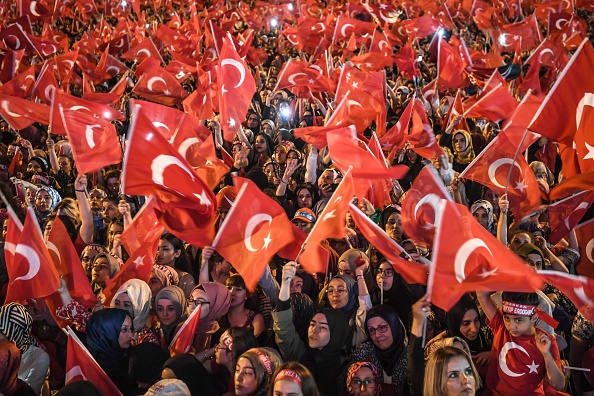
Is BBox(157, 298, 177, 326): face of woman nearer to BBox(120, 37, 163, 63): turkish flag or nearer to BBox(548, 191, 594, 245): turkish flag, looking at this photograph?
BBox(548, 191, 594, 245): turkish flag

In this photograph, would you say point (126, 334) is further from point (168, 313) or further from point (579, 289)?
point (579, 289)

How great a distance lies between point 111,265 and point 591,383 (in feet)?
11.3

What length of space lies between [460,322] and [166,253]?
254 centimetres

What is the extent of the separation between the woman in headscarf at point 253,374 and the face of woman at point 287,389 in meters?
0.23

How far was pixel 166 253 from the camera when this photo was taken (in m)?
5.61

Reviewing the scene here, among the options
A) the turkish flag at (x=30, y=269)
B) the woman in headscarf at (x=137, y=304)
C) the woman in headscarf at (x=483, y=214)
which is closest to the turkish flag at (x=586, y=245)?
the woman in headscarf at (x=483, y=214)

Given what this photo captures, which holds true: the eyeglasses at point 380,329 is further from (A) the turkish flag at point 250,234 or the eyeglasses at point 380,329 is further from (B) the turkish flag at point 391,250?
(A) the turkish flag at point 250,234

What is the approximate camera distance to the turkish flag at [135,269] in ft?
15.7

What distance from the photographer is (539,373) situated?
144 inches

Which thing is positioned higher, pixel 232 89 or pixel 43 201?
pixel 232 89

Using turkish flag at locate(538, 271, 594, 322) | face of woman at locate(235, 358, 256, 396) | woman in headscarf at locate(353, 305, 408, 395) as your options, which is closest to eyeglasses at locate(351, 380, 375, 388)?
woman in headscarf at locate(353, 305, 408, 395)

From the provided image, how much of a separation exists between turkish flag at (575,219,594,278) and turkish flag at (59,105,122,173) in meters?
4.07

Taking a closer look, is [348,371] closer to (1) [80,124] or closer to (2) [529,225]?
(2) [529,225]

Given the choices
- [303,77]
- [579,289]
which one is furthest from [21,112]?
[579,289]
